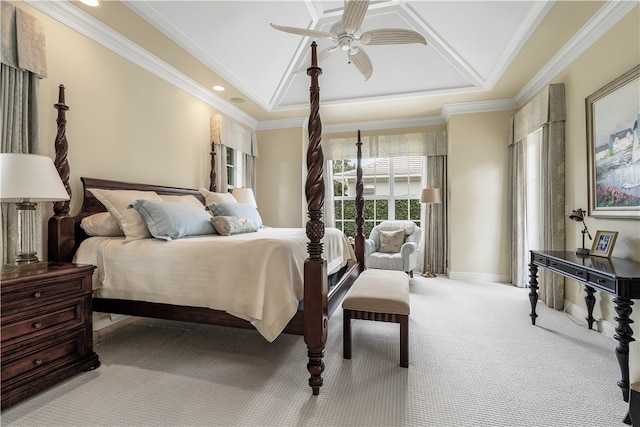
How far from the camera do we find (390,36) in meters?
2.48

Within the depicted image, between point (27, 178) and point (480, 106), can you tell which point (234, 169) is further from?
point (480, 106)

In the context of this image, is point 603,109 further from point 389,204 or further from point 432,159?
point 389,204

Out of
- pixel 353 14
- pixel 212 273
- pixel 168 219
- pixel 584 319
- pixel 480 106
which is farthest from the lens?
pixel 480 106

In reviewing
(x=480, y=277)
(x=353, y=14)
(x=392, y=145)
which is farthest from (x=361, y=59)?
(x=480, y=277)

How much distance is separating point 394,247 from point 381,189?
1.50 meters

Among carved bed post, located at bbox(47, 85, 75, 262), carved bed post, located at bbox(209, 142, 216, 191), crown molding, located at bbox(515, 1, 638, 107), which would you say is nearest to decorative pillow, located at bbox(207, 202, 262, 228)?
carved bed post, located at bbox(209, 142, 216, 191)

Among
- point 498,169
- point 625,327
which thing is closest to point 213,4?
point 625,327

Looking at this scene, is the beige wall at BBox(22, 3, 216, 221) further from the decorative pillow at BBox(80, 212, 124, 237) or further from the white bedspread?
the white bedspread

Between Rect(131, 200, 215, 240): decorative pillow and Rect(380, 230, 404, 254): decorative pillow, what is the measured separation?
10.5 feet

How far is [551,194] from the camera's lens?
11.2 ft

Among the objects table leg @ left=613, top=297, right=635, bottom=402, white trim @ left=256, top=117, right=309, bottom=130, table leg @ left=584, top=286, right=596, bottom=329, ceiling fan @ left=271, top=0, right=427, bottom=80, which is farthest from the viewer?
white trim @ left=256, top=117, right=309, bottom=130

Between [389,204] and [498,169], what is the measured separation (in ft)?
6.41

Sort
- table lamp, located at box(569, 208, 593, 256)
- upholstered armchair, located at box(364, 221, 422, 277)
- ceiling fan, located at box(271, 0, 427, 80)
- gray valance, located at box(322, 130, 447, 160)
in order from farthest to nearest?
gray valance, located at box(322, 130, 447, 160) → upholstered armchair, located at box(364, 221, 422, 277) → table lamp, located at box(569, 208, 593, 256) → ceiling fan, located at box(271, 0, 427, 80)

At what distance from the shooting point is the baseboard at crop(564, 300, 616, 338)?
2598 millimetres
